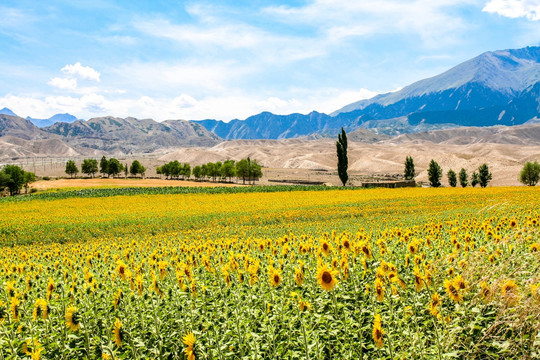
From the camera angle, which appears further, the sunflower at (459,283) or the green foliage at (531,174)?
the green foliage at (531,174)

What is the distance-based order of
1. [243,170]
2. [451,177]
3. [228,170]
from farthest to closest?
[228,170] < [243,170] < [451,177]

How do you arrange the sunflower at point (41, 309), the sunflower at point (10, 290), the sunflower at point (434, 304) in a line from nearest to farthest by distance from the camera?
the sunflower at point (434, 304), the sunflower at point (41, 309), the sunflower at point (10, 290)

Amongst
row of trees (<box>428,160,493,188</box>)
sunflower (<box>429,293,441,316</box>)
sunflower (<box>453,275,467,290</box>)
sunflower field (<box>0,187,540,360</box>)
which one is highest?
row of trees (<box>428,160,493,188</box>)

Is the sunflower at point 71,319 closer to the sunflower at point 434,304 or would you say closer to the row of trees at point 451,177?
the sunflower at point 434,304

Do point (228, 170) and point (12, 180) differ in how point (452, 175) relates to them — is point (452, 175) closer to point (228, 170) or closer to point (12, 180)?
point (228, 170)

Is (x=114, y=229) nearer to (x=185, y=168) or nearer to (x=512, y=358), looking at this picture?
(x=512, y=358)

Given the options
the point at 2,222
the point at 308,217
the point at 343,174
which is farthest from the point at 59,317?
the point at 343,174

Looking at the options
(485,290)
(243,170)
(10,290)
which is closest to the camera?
(485,290)

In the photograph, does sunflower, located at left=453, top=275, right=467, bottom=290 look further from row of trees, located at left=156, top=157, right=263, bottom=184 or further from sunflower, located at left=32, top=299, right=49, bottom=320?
row of trees, located at left=156, top=157, right=263, bottom=184

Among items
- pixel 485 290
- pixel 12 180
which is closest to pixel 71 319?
pixel 485 290

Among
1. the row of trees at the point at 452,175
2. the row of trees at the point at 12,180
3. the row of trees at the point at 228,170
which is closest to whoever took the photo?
the row of trees at the point at 12,180

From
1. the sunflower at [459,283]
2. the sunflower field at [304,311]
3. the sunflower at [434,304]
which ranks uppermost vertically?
the sunflower at [459,283]

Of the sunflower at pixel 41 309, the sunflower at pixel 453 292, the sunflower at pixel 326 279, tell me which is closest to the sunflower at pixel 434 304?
the sunflower at pixel 453 292

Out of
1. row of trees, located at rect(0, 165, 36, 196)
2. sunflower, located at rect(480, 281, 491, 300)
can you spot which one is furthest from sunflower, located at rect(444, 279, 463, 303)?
row of trees, located at rect(0, 165, 36, 196)
